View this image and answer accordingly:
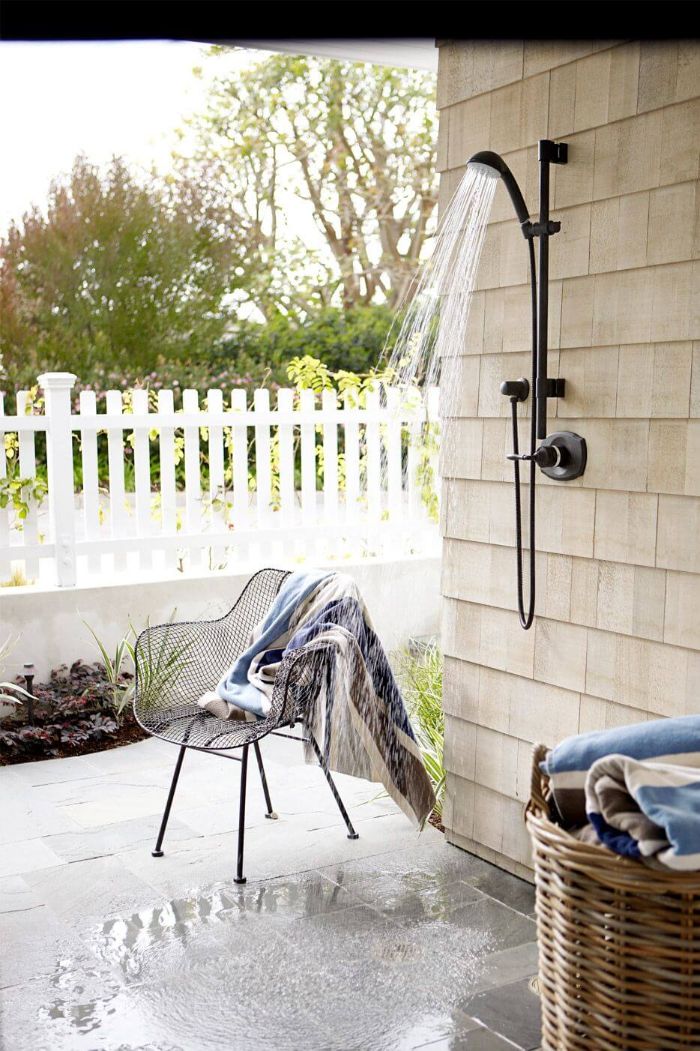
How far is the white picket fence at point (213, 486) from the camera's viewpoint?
4.52 meters

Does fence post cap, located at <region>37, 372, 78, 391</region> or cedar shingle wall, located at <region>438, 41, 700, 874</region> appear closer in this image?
cedar shingle wall, located at <region>438, 41, 700, 874</region>

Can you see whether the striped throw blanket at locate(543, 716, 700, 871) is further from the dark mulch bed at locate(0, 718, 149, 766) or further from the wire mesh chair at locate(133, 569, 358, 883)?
the dark mulch bed at locate(0, 718, 149, 766)

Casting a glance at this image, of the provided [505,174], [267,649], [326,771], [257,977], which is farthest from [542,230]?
[257,977]

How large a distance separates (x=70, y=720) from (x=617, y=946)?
9.64 feet

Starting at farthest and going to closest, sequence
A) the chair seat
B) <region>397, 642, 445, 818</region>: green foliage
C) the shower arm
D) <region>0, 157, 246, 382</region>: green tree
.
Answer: <region>0, 157, 246, 382</region>: green tree
<region>397, 642, 445, 818</region>: green foliage
the chair seat
the shower arm

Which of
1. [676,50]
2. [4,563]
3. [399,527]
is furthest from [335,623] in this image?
[399,527]

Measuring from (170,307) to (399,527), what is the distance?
576 centimetres

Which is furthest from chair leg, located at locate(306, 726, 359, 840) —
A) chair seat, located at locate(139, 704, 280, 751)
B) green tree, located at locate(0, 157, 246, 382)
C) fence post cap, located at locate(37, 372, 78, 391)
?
green tree, located at locate(0, 157, 246, 382)

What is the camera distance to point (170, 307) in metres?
10.4

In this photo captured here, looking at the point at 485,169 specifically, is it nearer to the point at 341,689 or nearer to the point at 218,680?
the point at 341,689

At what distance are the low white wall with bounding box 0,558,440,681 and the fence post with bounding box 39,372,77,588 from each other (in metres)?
0.15

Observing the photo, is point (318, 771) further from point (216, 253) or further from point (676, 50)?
point (216, 253)

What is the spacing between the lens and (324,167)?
34.9 feet

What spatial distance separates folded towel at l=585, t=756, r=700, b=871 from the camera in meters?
1.48
